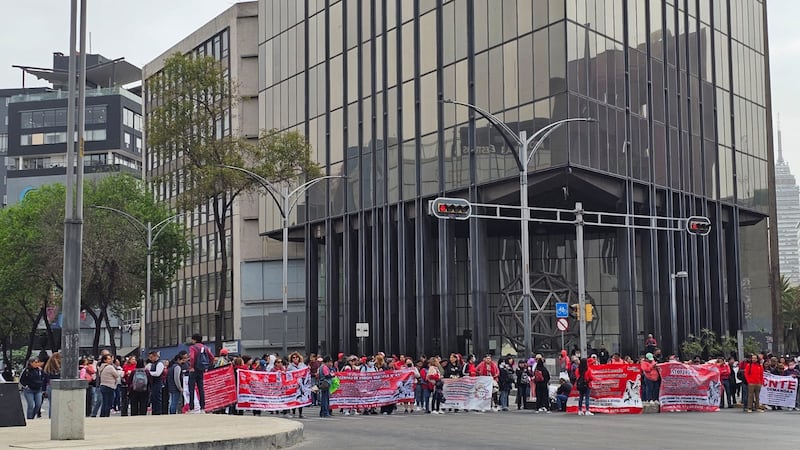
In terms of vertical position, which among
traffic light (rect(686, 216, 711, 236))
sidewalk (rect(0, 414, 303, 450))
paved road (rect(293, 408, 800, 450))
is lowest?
paved road (rect(293, 408, 800, 450))

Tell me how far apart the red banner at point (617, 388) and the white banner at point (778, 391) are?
15.6ft

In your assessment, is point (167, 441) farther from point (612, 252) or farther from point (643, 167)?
point (612, 252)

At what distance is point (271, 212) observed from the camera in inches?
2899

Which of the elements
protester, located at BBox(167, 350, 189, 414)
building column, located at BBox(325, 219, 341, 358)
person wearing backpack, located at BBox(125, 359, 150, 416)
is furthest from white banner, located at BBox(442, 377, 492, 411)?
building column, located at BBox(325, 219, 341, 358)

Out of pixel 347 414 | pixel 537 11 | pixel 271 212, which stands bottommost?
pixel 347 414

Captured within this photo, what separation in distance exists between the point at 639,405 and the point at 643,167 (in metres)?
27.6

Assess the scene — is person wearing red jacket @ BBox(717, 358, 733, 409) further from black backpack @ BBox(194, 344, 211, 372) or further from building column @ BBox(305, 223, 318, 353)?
building column @ BBox(305, 223, 318, 353)

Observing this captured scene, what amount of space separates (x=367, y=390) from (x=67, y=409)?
578 inches

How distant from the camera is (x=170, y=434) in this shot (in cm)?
1814

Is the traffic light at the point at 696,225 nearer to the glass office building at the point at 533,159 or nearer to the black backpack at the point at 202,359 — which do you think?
the glass office building at the point at 533,159

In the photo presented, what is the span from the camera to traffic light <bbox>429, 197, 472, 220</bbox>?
34531mm


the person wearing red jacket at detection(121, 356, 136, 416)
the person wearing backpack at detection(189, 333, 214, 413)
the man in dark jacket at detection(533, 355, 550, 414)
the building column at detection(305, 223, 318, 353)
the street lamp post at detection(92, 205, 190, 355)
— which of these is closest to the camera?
the person wearing backpack at detection(189, 333, 214, 413)

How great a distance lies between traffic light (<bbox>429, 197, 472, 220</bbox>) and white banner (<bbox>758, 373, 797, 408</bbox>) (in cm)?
1017

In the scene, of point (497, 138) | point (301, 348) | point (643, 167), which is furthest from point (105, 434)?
point (301, 348)
